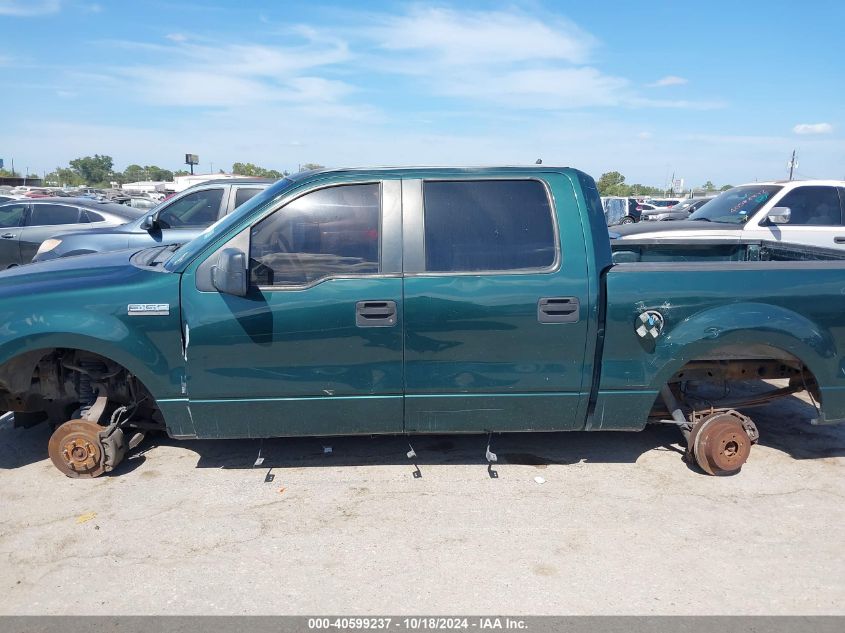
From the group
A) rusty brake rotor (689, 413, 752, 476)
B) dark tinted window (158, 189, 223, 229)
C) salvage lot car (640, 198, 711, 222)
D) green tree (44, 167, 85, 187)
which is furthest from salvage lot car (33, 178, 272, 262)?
green tree (44, 167, 85, 187)

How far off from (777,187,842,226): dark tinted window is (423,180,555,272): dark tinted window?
19.9 feet

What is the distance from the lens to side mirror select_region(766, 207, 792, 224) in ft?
25.6

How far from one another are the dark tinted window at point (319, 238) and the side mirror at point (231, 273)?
17 centimetres

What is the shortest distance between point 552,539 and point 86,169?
405 feet

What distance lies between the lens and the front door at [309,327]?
356cm

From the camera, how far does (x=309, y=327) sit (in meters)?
3.56

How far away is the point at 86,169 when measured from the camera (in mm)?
108688

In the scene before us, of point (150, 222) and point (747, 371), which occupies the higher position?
point (150, 222)

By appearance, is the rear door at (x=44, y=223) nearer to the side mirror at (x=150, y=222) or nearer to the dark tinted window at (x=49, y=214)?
the dark tinted window at (x=49, y=214)

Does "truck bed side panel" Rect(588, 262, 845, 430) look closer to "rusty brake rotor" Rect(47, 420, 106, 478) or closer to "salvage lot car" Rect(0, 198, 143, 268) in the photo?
"rusty brake rotor" Rect(47, 420, 106, 478)

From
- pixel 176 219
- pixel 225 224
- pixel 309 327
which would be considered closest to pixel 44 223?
pixel 176 219

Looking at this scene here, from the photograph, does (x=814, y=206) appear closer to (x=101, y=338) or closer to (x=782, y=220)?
(x=782, y=220)

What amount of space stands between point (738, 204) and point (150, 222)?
25.9 feet

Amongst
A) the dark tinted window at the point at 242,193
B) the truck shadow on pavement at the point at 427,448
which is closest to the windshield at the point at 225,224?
the truck shadow on pavement at the point at 427,448
